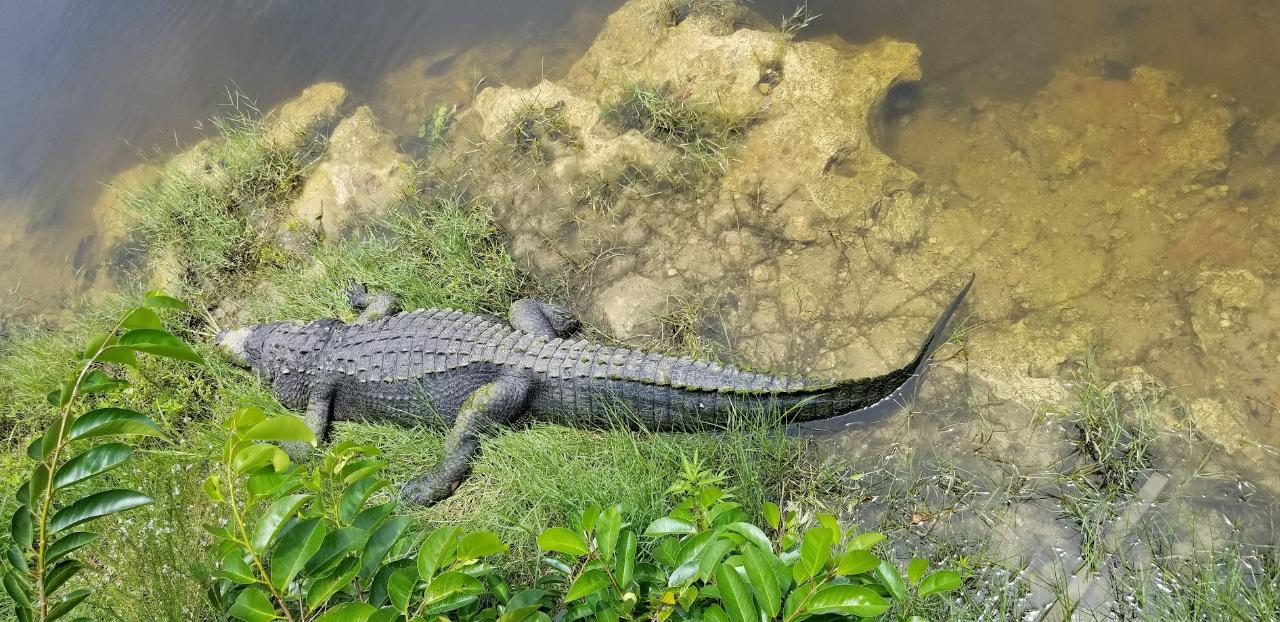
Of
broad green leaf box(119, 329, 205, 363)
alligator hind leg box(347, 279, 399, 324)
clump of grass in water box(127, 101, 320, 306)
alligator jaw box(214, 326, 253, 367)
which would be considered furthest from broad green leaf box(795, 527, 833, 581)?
clump of grass in water box(127, 101, 320, 306)

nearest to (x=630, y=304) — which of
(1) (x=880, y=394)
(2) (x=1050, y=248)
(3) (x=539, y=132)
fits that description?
(1) (x=880, y=394)

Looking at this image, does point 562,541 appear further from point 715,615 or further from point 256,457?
point 256,457

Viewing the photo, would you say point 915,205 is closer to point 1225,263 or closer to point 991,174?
point 991,174

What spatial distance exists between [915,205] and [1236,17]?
7.62 feet

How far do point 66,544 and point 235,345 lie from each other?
3.55 meters

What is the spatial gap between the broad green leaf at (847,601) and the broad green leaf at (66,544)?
153cm

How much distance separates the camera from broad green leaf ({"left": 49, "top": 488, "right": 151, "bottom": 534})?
1374mm

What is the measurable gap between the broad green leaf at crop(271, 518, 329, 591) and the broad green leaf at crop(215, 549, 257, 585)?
0.17ft

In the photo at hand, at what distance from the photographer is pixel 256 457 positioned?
4.75ft

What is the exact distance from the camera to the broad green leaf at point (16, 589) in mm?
1378

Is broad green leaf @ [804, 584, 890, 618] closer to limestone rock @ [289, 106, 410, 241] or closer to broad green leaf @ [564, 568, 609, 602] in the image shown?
broad green leaf @ [564, 568, 609, 602]

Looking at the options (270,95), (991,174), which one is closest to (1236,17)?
(991,174)

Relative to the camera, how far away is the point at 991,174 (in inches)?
161

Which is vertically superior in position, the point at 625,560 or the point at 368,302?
the point at 625,560
